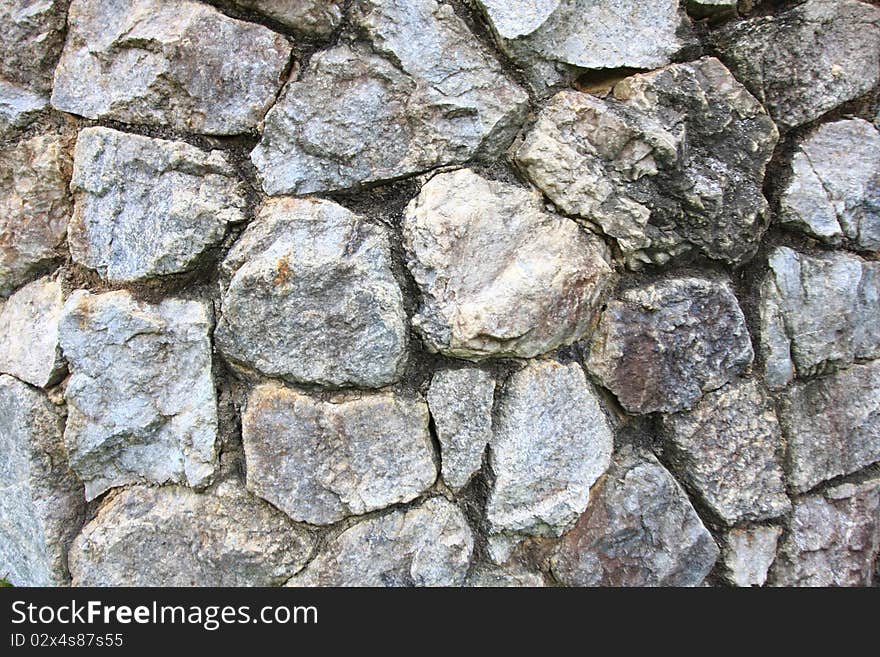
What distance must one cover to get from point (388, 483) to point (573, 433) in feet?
1.33

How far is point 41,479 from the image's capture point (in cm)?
137

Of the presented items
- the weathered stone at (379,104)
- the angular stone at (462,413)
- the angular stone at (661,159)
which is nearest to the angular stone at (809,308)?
the angular stone at (661,159)

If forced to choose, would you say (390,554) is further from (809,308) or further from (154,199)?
(809,308)

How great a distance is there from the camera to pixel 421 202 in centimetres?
129

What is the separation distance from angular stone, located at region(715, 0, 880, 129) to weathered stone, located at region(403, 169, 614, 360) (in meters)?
0.54

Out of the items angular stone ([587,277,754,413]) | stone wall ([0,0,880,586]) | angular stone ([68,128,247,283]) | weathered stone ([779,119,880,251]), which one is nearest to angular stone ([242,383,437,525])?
stone wall ([0,0,880,586])

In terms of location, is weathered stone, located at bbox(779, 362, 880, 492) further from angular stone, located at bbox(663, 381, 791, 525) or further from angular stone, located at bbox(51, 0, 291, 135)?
angular stone, located at bbox(51, 0, 291, 135)

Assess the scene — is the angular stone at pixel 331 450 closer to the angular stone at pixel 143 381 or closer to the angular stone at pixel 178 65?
the angular stone at pixel 143 381

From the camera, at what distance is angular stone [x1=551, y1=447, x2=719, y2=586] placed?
54.7 inches

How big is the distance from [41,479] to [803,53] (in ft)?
6.21

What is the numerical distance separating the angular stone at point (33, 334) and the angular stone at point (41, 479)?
0.04 m

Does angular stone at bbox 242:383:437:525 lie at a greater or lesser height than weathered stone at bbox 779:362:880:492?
lesser

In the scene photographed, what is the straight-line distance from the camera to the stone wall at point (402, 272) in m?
1.27

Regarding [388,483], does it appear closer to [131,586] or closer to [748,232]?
[131,586]
